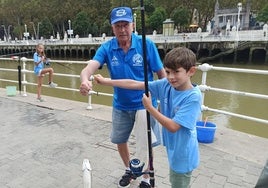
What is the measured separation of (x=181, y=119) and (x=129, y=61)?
0.94 meters

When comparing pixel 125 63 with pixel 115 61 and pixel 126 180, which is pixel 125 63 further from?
pixel 126 180

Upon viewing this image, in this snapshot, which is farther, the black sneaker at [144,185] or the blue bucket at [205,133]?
the blue bucket at [205,133]

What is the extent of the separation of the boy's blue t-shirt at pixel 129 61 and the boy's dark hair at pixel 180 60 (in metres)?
0.73

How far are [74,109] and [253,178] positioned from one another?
4.14 m

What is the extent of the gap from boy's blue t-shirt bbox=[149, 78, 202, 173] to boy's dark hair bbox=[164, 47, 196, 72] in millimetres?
194

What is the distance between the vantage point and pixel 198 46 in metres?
28.0

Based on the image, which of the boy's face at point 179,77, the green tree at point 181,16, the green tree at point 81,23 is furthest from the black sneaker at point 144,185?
the green tree at point 81,23

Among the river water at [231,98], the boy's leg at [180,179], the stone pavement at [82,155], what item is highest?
the boy's leg at [180,179]

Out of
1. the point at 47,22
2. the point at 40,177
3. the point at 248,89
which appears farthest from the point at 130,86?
the point at 47,22

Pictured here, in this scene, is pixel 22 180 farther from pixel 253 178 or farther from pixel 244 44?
pixel 244 44

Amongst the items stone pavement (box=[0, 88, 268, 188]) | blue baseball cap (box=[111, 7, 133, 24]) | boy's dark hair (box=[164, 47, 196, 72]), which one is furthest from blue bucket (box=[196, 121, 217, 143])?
boy's dark hair (box=[164, 47, 196, 72])

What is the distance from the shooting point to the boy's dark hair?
1934 millimetres

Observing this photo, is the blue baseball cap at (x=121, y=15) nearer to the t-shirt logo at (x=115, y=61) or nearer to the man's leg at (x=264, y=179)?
the t-shirt logo at (x=115, y=61)

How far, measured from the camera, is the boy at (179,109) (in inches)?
77.5
